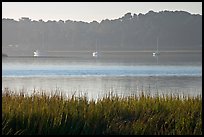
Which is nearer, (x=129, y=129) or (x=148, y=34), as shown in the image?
(x=129, y=129)

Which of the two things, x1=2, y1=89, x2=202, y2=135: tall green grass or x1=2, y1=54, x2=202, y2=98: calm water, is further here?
x1=2, y1=54, x2=202, y2=98: calm water

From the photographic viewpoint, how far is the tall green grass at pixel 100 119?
25.5 ft

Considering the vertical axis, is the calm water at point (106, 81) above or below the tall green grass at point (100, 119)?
below

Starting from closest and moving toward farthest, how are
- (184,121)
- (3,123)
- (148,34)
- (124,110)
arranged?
(3,123) < (184,121) < (124,110) < (148,34)

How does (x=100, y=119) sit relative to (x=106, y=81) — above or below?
above

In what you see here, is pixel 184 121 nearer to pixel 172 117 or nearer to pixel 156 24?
pixel 172 117

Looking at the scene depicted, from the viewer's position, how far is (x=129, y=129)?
8.00 m

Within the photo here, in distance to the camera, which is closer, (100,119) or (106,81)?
(100,119)

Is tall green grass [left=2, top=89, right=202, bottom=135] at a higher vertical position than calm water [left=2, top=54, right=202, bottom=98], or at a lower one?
higher

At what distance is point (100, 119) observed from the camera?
8328 mm

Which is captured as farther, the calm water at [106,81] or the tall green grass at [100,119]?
the calm water at [106,81]

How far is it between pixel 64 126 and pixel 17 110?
2.88 feet

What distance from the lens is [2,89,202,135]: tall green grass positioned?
777 centimetres

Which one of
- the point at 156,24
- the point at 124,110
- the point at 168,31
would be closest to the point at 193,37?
the point at 168,31
